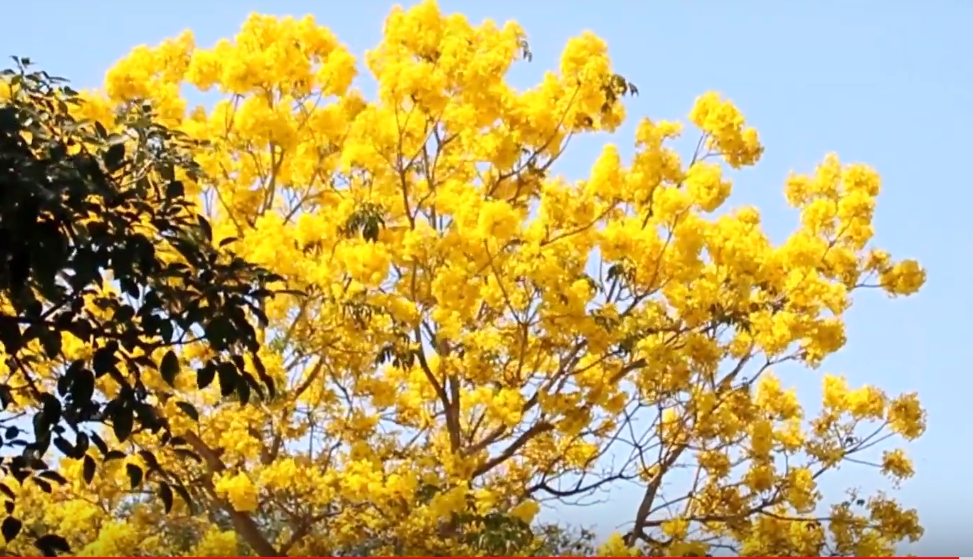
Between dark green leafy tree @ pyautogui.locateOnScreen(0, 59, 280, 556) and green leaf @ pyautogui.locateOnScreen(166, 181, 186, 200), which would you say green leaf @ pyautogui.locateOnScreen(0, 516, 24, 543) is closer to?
dark green leafy tree @ pyautogui.locateOnScreen(0, 59, 280, 556)

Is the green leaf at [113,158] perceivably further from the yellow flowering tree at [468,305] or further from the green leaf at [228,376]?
the yellow flowering tree at [468,305]

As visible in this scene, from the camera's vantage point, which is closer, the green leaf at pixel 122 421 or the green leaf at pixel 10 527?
the green leaf at pixel 122 421

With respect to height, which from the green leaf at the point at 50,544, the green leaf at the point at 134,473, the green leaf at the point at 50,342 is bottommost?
the green leaf at the point at 50,544

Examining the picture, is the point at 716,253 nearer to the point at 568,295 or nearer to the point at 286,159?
the point at 568,295

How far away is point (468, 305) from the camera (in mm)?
6324

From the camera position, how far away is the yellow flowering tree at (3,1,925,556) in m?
6.16

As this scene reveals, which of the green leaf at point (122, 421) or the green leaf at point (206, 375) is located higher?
the green leaf at point (206, 375)

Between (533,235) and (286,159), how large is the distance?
1.56m

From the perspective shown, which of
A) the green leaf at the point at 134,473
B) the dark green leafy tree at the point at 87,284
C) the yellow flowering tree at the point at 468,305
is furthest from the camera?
the yellow flowering tree at the point at 468,305

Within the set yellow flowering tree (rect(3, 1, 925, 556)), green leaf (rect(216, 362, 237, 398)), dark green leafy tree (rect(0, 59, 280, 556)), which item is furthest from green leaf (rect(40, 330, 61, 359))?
yellow flowering tree (rect(3, 1, 925, 556))

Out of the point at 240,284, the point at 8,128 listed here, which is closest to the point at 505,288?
the point at 240,284

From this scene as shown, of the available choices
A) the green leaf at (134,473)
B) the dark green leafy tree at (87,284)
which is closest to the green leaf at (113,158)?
the dark green leafy tree at (87,284)

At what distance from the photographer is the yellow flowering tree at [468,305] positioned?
6.16m

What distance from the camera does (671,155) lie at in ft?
21.9
